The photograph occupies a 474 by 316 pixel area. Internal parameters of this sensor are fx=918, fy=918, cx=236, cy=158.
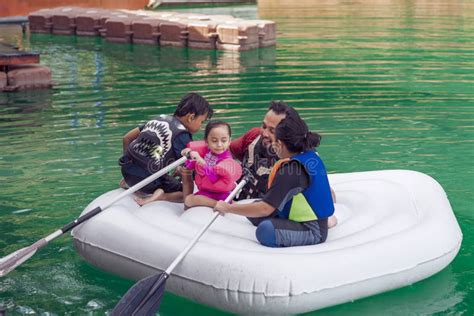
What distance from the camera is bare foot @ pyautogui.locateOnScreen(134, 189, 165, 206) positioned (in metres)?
5.54

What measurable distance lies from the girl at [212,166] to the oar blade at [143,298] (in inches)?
38.4

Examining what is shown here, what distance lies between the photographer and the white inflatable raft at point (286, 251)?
446 cm

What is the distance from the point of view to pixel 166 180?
5762mm

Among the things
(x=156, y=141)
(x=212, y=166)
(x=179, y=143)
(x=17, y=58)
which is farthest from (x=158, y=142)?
(x=17, y=58)

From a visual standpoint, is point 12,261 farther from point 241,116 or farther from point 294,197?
point 241,116

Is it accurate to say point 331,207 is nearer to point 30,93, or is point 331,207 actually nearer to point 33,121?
point 33,121

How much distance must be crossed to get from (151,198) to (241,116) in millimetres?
3950

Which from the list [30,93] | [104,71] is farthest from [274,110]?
[104,71]

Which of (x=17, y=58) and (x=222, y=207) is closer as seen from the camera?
(x=222, y=207)

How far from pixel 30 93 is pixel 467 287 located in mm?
7375

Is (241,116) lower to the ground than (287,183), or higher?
lower

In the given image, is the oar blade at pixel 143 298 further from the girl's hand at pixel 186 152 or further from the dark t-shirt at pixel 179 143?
the dark t-shirt at pixel 179 143

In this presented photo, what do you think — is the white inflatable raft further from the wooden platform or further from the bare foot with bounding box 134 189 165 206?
the wooden platform

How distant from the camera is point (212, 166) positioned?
5.34 metres
